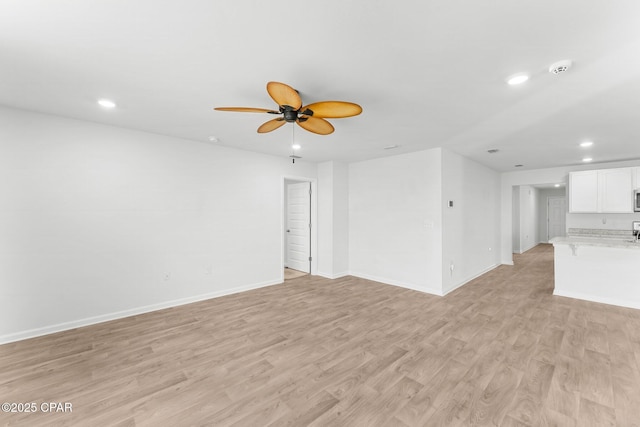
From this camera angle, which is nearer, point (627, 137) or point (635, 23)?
point (635, 23)

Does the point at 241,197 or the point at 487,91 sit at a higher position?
the point at 487,91

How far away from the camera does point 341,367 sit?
7.97ft

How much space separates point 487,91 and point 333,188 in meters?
3.54

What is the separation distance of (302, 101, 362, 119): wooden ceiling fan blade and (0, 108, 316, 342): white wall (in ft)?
9.19

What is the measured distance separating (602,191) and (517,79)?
5.02 metres

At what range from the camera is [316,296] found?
14.7 feet

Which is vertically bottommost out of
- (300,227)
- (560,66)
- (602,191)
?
(300,227)

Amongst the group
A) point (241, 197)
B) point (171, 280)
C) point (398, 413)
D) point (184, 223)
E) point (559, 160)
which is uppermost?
point (559, 160)

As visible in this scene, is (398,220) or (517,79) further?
(398,220)

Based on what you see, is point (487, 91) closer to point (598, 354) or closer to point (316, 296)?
point (598, 354)

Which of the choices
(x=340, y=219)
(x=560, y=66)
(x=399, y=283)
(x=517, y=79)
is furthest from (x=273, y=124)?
(x=399, y=283)

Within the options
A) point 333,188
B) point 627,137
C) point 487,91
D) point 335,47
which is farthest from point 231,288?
point 627,137

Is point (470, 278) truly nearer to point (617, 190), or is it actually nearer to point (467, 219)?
point (467, 219)

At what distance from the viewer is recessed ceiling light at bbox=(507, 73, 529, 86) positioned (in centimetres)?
213
